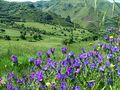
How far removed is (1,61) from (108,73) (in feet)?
12.3

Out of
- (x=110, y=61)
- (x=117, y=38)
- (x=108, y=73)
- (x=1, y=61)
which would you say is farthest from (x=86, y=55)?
(x=1, y=61)

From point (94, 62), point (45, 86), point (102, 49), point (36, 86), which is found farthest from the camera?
point (102, 49)

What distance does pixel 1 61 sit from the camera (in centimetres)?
738

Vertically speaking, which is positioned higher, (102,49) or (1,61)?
(102,49)

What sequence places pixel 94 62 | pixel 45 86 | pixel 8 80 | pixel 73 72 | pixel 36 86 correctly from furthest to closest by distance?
pixel 94 62
pixel 8 80
pixel 73 72
pixel 36 86
pixel 45 86

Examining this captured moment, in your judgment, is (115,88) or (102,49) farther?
(102,49)

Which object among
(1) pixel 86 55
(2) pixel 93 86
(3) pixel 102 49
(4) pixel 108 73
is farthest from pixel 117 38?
(2) pixel 93 86

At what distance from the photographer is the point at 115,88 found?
3.70 metres

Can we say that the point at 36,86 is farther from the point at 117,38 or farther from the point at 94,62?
the point at 117,38

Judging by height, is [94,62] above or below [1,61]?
above

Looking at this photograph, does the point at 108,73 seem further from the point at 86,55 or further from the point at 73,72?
the point at 86,55

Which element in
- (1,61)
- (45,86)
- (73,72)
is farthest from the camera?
(1,61)

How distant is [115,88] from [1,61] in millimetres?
4265

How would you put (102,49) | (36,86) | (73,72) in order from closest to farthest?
(36,86) → (73,72) → (102,49)
